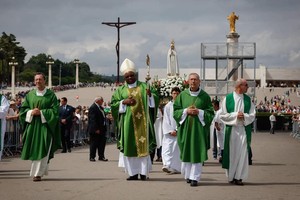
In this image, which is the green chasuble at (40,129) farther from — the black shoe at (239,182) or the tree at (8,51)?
the tree at (8,51)

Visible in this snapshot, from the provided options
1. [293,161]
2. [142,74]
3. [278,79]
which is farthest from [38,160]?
[278,79]

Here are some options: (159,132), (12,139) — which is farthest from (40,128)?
(12,139)

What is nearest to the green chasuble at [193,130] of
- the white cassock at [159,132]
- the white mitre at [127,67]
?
the white mitre at [127,67]

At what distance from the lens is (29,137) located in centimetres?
1221

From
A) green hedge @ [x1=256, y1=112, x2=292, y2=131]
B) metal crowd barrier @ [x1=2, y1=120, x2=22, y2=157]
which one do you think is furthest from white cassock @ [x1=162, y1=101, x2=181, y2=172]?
green hedge @ [x1=256, y1=112, x2=292, y2=131]

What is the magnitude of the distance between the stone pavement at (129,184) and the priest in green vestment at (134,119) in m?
0.50

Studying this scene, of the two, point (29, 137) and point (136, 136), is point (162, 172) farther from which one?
point (29, 137)

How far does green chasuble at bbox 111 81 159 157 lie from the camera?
40.7 feet

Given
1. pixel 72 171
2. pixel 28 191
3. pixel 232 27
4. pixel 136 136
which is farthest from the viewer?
pixel 232 27

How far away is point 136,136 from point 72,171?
7.63 ft

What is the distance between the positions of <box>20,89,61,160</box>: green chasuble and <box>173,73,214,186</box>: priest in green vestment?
2473 mm

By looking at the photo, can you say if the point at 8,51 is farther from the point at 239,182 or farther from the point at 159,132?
the point at 239,182

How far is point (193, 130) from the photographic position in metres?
11.7

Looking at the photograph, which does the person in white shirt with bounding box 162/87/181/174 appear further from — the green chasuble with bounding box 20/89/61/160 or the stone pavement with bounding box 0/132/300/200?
the green chasuble with bounding box 20/89/61/160
